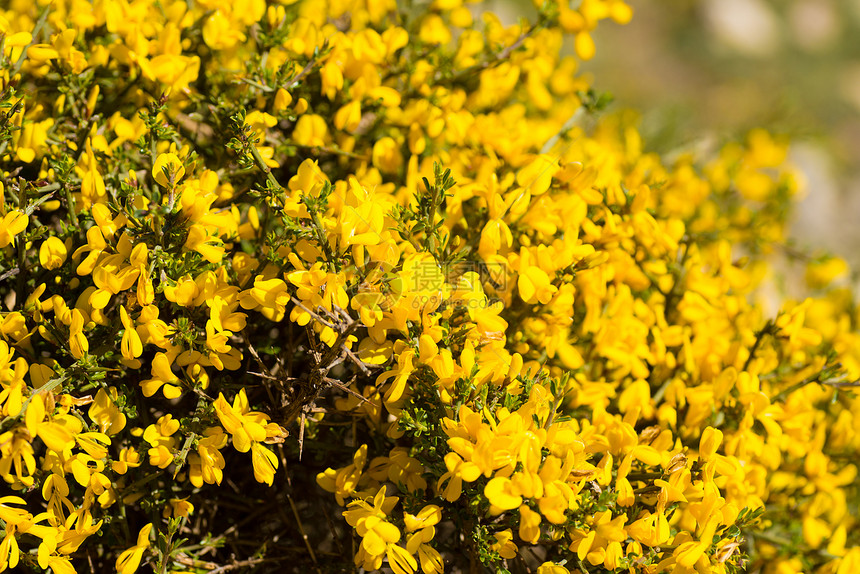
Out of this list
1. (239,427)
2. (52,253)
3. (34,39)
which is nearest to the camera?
(239,427)

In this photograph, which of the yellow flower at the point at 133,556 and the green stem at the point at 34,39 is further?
the green stem at the point at 34,39

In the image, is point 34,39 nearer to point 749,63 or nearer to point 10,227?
point 10,227

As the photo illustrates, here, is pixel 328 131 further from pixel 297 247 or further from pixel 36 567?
pixel 36 567

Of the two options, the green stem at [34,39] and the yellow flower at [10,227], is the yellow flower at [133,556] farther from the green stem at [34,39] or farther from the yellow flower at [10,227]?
the green stem at [34,39]

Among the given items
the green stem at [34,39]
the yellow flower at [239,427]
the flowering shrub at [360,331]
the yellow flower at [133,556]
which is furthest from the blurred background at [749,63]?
the yellow flower at [133,556]

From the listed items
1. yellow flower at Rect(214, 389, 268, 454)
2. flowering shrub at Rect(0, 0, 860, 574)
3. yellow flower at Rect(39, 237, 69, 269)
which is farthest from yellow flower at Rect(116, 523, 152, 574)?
yellow flower at Rect(39, 237, 69, 269)

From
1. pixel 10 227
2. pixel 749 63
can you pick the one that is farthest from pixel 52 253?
pixel 749 63
